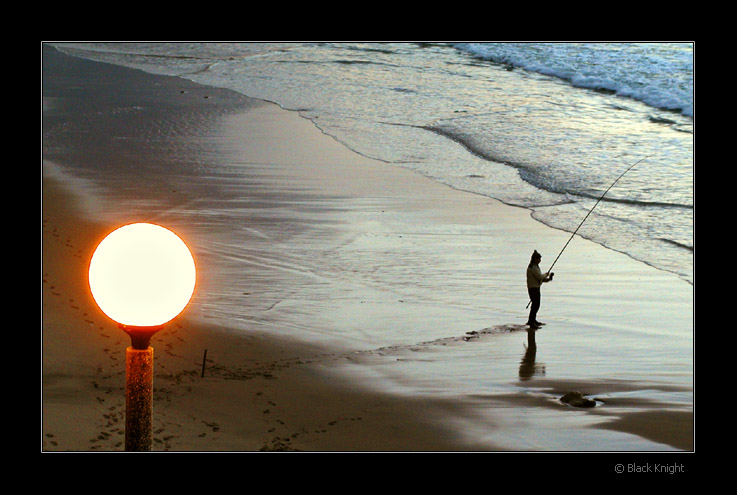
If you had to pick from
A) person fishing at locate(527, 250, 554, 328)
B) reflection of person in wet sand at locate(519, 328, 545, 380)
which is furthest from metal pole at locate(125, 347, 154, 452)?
person fishing at locate(527, 250, 554, 328)

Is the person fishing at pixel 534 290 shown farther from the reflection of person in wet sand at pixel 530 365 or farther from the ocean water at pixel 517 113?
the ocean water at pixel 517 113

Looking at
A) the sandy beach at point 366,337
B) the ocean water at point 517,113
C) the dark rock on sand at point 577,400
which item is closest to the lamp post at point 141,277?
the sandy beach at point 366,337

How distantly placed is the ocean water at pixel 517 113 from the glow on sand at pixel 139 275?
29.3 feet

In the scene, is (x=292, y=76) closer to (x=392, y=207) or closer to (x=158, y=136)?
(x=158, y=136)

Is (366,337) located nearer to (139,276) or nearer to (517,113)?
(139,276)

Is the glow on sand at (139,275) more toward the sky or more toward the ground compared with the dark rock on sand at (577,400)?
more toward the sky

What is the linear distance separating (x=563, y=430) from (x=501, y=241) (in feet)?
18.0

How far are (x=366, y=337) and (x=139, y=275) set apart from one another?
5.80m

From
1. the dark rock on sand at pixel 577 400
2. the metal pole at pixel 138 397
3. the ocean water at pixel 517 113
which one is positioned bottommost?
the dark rock on sand at pixel 577 400

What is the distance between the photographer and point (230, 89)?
25328 millimetres

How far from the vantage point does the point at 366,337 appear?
897 cm

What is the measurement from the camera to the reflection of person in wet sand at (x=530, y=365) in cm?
814

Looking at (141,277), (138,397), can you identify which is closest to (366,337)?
(138,397)

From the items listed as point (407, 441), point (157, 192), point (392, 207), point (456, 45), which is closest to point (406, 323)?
point (407, 441)
